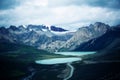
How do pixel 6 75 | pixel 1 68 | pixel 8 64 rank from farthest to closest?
pixel 8 64
pixel 1 68
pixel 6 75

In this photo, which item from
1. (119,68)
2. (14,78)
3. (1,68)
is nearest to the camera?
(119,68)

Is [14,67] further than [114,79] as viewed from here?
Yes

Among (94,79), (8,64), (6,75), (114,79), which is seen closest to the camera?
(114,79)

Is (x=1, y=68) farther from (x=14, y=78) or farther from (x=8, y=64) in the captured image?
(x=14, y=78)

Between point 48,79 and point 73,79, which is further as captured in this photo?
point 48,79

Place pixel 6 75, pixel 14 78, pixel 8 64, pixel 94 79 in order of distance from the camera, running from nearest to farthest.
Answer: pixel 94 79, pixel 14 78, pixel 6 75, pixel 8 64

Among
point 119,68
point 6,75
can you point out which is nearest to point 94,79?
point 119,68

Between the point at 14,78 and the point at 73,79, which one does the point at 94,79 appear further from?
the point at 14,78

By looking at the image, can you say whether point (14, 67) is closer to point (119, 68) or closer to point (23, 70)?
point (23, 70)
